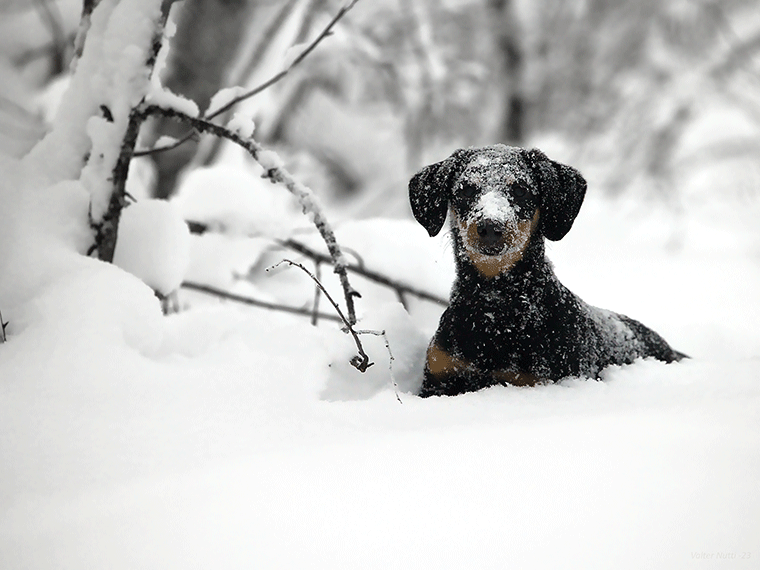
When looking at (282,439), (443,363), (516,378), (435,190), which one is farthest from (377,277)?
(282,439)

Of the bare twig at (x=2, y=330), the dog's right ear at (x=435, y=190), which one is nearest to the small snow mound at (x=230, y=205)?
the dog's right ear at (x=435, y=190)

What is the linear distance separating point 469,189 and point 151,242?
1.17 meters

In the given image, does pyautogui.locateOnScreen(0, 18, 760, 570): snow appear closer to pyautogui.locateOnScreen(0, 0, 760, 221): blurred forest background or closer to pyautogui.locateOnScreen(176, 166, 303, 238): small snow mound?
pyautogui.locateOnScreen(176, 166, 303, 238): small snow mound

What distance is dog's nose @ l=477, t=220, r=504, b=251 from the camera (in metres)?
1.64

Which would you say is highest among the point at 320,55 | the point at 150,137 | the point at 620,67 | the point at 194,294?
the point at 620,67

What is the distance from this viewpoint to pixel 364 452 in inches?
46.9

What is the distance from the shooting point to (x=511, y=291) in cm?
182

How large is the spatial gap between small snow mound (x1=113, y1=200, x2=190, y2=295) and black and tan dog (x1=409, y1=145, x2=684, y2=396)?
0.96 m

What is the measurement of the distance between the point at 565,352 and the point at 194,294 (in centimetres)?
298

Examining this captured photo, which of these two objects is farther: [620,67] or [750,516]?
[620,67]

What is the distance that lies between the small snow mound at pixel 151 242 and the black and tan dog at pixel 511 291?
3.15ft

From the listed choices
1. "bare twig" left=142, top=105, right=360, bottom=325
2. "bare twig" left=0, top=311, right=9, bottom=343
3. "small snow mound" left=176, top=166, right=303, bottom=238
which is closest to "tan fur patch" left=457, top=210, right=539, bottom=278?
"bare twig" left=142, top=105, right=360, bottom=325

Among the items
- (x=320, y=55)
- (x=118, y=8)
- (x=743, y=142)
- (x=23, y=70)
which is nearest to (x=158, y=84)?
(x=118, y=8)

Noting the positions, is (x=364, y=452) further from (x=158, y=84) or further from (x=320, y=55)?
(x=320, y=55)
